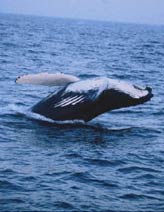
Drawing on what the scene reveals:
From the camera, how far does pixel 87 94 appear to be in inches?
437

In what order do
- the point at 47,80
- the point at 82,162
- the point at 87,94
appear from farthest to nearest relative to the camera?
the point at 87,94 → the point at 47,80 → the point at 82,162

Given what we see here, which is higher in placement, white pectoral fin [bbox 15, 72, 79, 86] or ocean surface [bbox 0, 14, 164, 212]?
white pectoral fin [bbox 15, 72, 79, 86]

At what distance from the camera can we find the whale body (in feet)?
36.2

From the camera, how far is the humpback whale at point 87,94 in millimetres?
10812

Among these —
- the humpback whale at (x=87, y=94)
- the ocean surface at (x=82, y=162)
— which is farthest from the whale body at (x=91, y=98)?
the ocean surface at (x=82, y=162)

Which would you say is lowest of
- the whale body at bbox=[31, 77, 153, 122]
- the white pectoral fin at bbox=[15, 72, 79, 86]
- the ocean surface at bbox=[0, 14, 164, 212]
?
the ocean surface at bbox=[0, 14, 164, 212]

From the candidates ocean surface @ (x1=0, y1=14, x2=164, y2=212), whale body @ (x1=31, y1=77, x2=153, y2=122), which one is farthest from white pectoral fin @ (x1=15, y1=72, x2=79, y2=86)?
ocean surface @ (x1=0, y1=14, x2=164, y2=212)

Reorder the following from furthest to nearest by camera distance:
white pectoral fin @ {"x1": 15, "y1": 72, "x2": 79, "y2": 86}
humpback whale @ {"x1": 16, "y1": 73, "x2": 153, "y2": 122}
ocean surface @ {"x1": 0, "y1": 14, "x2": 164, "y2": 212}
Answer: humpback whale @ {"x1": 16, "y1": 73, "x2": 153, "y2": 122}
white pectoral fin @ {"x1": 15, "y1": 72, "x2": 79, "y2": 86}
ocean surface @ {"x1": 0, "y1": 14, "x2": 164, "y2": 212}

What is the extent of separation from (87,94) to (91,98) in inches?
4.9

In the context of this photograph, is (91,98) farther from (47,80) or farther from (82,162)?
(82,162)

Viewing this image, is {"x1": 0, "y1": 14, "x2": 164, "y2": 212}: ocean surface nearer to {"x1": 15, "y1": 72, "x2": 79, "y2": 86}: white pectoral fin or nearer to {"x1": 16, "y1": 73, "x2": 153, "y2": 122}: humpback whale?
{"x1": 16, "y1": 73, "x2": 153, "y2": 122}: humpback whale

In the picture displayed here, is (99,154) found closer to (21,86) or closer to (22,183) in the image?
(22,183)

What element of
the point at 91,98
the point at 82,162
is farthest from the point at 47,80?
the point at 82,162

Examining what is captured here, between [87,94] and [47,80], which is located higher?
[47,80]
